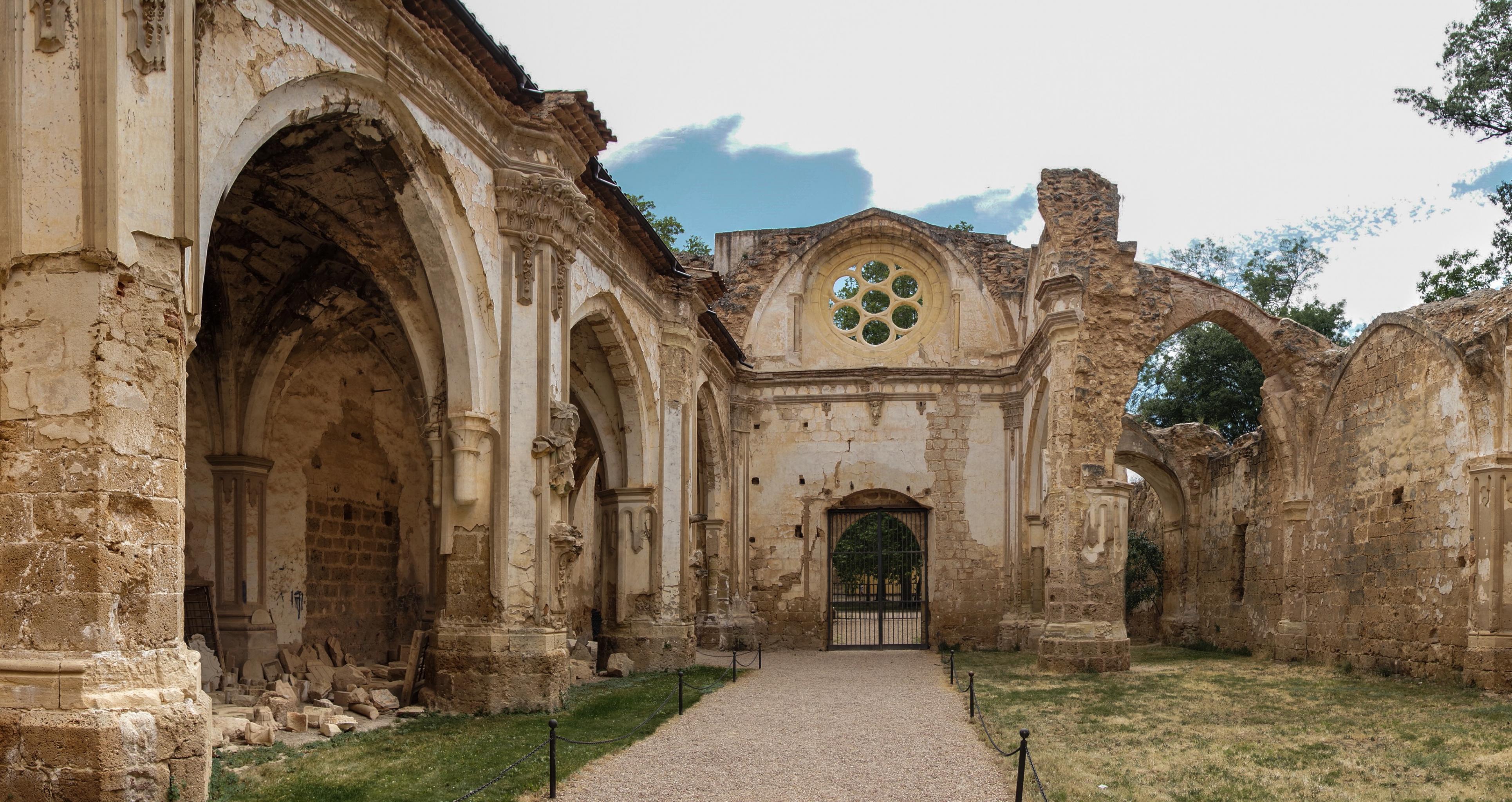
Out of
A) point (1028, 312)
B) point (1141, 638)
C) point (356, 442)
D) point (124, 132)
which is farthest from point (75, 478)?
point (1141, 638)

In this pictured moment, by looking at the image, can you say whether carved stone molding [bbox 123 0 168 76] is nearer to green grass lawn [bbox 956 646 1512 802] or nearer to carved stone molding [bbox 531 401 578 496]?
carved stone molding [bbox 531 401 578 496]

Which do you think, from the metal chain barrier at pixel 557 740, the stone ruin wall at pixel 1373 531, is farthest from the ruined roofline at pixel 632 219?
the stone ruin wall at pixel 1373 531

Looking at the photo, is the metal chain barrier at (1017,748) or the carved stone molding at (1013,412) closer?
the metal chain barrier at (1017,748)

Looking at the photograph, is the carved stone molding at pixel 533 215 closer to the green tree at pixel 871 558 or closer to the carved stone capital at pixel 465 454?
the carved stone capital at pixel 465 454

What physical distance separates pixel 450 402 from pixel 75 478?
5.17 m

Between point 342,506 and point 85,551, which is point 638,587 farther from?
point 85,551

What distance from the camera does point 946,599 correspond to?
21.7 metres

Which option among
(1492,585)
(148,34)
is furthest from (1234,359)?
(148,34)

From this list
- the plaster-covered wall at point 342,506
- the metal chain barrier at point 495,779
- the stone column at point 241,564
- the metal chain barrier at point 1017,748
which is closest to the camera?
the metal chain barrier at point 495,779

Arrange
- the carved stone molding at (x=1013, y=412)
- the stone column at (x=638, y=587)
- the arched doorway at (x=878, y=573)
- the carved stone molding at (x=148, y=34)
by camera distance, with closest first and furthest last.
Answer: the carved stone molding at (x=148, y=34), the stone column at (x=638, y=587), the carved stone molding at (x=1013, y=412), the arched doorway at (x=878, y=573)

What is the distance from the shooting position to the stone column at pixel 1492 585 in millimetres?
12016

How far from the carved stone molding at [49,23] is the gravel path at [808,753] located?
4944 mm

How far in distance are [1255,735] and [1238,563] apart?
11.1 metres

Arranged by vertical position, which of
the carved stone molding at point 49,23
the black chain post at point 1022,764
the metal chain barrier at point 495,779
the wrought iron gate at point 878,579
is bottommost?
the wrought iron gate at point 878,579
